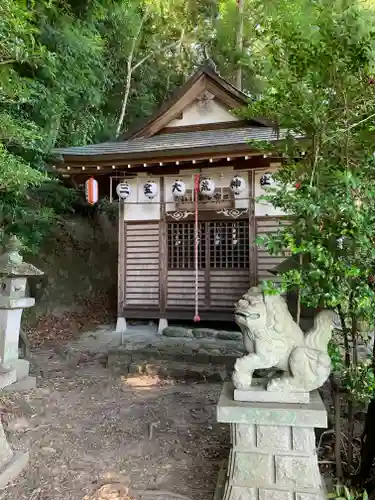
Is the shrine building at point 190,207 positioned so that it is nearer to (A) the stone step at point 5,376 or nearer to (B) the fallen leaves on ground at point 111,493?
(A) the stone step at point 5,376

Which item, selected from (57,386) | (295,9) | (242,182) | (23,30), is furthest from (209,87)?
(57,386)

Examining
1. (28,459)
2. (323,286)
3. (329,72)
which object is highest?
(329,72)

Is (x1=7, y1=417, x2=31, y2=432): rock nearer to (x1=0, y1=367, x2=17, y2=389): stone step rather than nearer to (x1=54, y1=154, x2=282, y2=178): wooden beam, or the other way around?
(x1=0, y1=367, x2=17, y2=389): stone step

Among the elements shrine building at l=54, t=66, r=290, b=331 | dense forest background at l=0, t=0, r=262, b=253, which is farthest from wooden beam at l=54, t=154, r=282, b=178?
dense forest background at l=0, t=0, r=262, b=253

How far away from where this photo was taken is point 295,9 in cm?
282

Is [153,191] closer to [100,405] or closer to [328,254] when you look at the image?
[100,405]

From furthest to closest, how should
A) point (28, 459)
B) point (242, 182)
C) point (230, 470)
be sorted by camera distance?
point (242, 182), point (28, 459), point (230, 470)

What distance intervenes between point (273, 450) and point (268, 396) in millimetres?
353

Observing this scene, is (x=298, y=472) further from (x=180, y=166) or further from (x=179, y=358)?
(x=180, y=166)

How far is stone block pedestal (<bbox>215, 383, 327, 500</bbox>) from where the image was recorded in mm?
2443

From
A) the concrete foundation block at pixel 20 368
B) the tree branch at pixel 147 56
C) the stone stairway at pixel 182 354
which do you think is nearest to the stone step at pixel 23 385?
the concrete foundation block at pixel 20 368

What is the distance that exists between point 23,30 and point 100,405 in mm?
5094

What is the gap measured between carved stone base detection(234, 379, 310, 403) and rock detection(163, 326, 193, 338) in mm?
5666

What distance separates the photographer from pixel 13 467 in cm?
344
